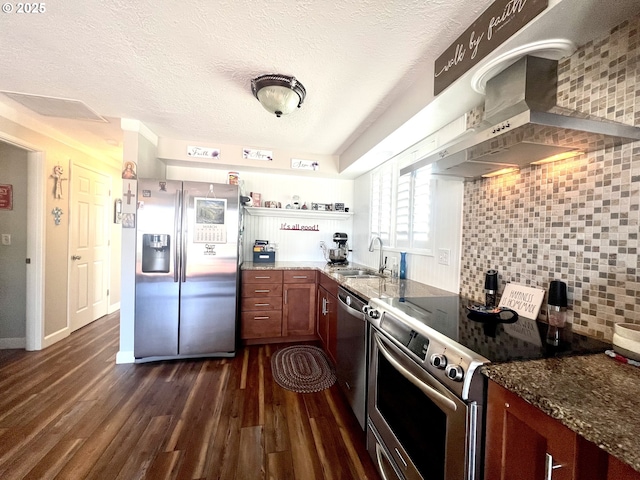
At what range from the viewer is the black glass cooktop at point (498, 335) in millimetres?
929

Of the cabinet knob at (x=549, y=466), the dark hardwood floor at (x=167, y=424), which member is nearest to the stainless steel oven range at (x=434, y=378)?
Answer: the cabinet knob at (x=549, y=466)

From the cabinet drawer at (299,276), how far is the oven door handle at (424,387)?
1797 millimetres

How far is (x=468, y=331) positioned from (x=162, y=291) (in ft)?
8.55

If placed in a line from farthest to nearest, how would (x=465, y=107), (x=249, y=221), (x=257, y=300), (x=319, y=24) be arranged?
(x=249, y=221)
(x=257, y=300)
(x=465, y=107)
(x=319, y=24)

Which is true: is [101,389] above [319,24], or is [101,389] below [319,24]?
below

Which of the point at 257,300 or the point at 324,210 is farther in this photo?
the point at 324,210

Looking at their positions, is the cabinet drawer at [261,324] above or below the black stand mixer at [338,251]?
below

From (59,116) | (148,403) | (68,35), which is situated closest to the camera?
(68,35)

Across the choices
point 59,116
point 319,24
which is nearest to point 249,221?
point 59,116

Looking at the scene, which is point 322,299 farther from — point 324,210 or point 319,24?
point 319,24

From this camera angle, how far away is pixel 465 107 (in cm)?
163

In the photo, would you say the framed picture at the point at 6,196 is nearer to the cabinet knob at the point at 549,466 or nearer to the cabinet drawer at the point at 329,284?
the cabinet drawer at the point at 329,284

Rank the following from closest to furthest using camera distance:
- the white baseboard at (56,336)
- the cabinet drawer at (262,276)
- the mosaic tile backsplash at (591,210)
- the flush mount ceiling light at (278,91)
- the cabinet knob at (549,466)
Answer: the cabinet knob at (549,466)
the mosaic tile backsplash at (591,210)
the flush mount ceiling light at (278,91)
the white baseboard at (56,336)
the cabinet drawer at (262,276)

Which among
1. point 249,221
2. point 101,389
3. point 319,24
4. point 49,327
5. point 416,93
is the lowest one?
point 101,389
